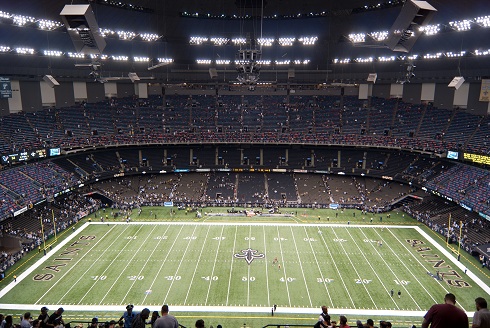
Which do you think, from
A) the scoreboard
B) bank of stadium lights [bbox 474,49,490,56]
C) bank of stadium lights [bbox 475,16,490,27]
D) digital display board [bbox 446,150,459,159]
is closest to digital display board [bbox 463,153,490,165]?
digital display board [bbox 446,150,459,159]

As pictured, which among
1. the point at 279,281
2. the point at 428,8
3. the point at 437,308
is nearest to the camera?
the point at 437,308

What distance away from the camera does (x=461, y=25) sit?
4372 cm

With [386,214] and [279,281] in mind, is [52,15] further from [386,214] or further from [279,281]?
[386,214]

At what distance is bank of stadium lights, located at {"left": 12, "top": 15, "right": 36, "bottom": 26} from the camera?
42438 millimetres

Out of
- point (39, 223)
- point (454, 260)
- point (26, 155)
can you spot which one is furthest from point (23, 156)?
point (454, 260)

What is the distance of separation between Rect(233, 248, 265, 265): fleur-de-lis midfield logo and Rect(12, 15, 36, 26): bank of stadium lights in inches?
1393

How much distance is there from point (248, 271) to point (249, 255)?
132 inches

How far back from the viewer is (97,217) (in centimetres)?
4778

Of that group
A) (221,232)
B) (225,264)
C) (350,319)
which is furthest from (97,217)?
(350,319)

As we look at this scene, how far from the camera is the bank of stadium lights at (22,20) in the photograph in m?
42.4

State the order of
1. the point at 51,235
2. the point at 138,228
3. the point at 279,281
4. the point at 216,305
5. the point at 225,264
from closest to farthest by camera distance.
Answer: the point at 216,305 < the point at 279,281 < the point at 225,264 < the point at 51,235 < the point at 138,228

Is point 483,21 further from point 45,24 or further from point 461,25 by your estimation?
point 45,24

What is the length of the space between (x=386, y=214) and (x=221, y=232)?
2233 cm

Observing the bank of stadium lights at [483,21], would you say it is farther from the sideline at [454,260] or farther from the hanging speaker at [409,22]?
the hanging speaker at [409,22]
